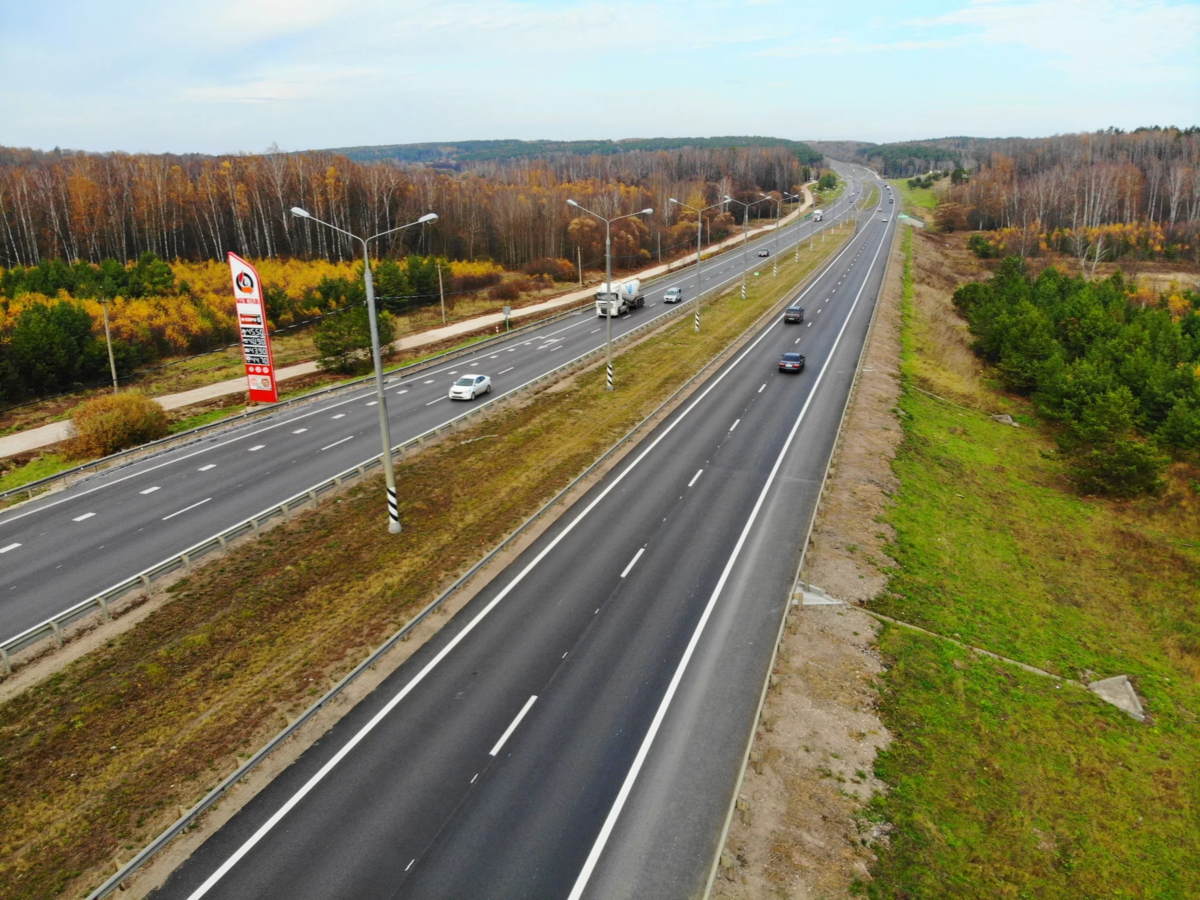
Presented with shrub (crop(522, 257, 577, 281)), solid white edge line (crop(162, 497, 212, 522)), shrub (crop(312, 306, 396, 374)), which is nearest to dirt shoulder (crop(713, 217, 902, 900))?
solid white edge line (crop(162, 497, 212, 522))

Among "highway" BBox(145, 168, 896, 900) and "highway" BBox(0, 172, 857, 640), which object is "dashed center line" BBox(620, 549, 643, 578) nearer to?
"highway" BBox(145, 168, 896, 900)

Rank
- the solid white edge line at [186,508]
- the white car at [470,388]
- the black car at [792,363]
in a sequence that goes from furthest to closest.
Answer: the black car at [792,363], the white car at [470,388], the solid white edge line at [186,508]

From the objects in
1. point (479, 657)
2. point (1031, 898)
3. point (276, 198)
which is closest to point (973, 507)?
point (1031, 898)

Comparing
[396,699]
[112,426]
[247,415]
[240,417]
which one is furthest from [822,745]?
[112,426]

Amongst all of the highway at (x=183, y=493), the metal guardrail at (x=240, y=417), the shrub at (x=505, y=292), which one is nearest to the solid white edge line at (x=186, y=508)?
the highway at (x=183, y=493)

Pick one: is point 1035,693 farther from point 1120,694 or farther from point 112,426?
point 112,426

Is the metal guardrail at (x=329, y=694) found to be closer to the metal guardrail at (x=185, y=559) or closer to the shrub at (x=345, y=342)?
the metal guardrail at (x=185, y=559)
